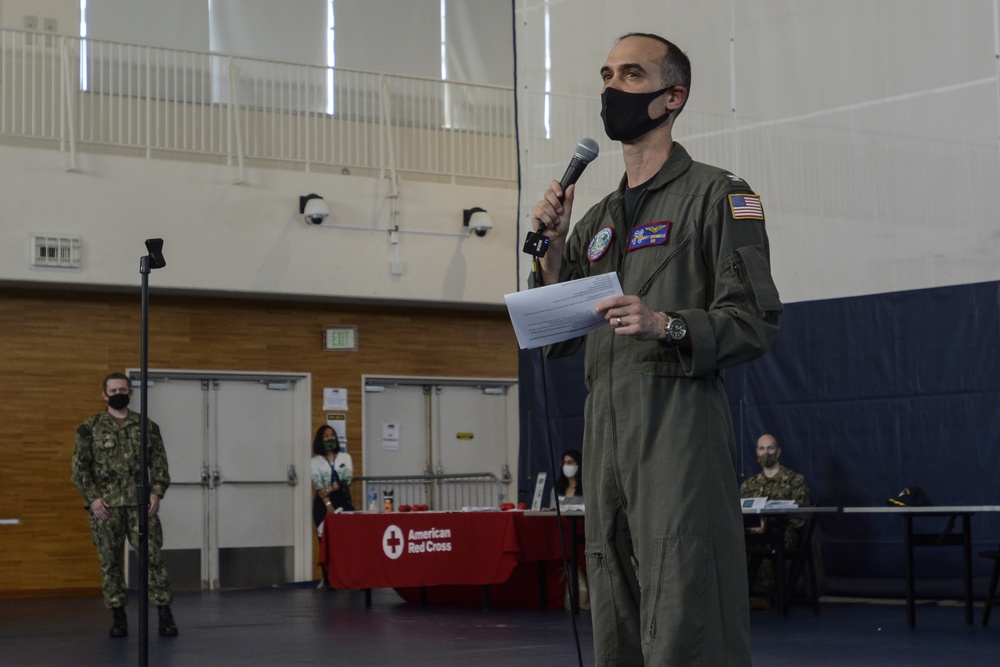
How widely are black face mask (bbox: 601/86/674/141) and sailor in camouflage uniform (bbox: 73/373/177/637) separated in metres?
6.07

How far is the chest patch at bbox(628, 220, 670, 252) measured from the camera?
2.08m

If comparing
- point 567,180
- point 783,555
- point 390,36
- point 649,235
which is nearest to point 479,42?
point 390,36

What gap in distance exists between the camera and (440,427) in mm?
14461

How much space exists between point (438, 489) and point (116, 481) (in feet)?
22.4

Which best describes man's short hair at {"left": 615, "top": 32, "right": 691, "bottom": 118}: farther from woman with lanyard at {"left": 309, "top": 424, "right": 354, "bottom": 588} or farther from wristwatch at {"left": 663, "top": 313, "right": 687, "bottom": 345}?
woman with lanyard at {"left": 309, "top": 424, "right": 354, "bottom": 588}

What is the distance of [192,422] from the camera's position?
1310cm

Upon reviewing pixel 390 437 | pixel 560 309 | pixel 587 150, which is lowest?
pixel 390 437

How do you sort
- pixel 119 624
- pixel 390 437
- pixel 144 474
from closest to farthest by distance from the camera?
1. pixel 144 474
2. pixel 119 624
3. pixel 390 437

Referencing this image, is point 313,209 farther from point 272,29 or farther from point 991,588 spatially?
point 991,588

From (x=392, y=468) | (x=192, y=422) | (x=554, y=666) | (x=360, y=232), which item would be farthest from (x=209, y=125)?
(x=554, y=666)

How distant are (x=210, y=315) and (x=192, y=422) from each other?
44.2 inches

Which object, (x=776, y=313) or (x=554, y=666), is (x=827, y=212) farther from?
(x=776, y=313)

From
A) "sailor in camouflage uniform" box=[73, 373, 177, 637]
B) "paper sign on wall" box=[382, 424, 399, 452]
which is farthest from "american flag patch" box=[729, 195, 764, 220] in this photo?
"paper sign on wall" box=[382, 424, 399, 452]

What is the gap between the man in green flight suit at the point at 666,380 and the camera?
193 cm
